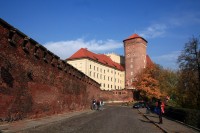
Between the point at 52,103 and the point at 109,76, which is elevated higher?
the point at 109,76

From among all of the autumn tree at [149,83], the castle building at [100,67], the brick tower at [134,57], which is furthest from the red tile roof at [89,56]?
the autumn tree at [149,83]

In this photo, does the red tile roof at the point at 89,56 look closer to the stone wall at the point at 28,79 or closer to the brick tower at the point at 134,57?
the brick tower at the point at 134,57

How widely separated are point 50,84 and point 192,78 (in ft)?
59.9

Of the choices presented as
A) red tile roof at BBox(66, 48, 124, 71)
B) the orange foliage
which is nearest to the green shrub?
the orange foliage

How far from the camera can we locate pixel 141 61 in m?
98.0

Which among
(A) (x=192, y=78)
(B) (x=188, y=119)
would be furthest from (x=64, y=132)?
(A) (x=192, y=78)

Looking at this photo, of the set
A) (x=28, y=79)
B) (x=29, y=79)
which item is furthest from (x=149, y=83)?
(x=28, y=79)

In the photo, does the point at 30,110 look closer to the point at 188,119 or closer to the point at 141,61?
the point at 188,119

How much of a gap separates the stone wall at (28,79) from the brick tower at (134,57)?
6859cm

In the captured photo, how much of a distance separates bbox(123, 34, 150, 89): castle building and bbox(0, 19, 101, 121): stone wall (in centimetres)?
6857

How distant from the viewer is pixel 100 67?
101125 mm

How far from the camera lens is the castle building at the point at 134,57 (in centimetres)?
9825

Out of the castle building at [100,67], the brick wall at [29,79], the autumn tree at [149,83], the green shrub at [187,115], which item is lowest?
the green shrub at [187,115]

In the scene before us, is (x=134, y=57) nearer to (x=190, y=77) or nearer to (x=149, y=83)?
(x=149, y=83)
